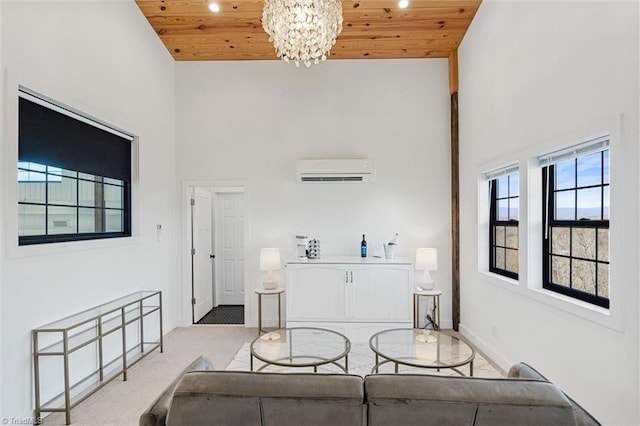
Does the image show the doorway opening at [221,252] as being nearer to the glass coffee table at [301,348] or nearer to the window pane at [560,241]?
the glass coffee table at [301,348]

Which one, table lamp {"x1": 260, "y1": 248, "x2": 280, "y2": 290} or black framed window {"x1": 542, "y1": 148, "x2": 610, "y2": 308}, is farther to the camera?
table lamp {"x1": 260, "y1": 248, "x2": 280, "y2": 290}

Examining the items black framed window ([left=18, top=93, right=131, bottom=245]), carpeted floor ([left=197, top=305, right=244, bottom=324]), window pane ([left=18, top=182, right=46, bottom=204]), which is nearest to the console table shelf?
black framed window ([left=18, top=93, right=131, bottom=245])

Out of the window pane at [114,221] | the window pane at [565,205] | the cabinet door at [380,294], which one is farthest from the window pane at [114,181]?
the window pane at [565,205]

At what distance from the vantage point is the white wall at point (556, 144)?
1.83 m

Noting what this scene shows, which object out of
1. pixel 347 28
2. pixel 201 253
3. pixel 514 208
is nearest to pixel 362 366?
pixel 514 208

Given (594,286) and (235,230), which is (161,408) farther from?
(235,230)

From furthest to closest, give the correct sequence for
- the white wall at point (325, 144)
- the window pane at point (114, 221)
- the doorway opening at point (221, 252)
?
the doorway opening at point (221, 252) → the white wall at point (325, 144) → the window pane at point (114, 221)

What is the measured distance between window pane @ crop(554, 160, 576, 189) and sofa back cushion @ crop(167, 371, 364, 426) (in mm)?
2335

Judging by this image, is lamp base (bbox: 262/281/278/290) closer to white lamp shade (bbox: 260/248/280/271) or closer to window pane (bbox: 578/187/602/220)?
white lamp shade (bbox: 260/248/280/271)

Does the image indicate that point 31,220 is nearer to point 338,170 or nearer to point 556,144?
point 338,170

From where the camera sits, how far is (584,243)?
2359 mm

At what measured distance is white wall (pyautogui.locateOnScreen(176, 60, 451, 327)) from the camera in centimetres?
444

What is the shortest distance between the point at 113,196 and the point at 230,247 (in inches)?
90.1

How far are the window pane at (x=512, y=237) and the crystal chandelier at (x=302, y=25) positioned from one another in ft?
8.17
